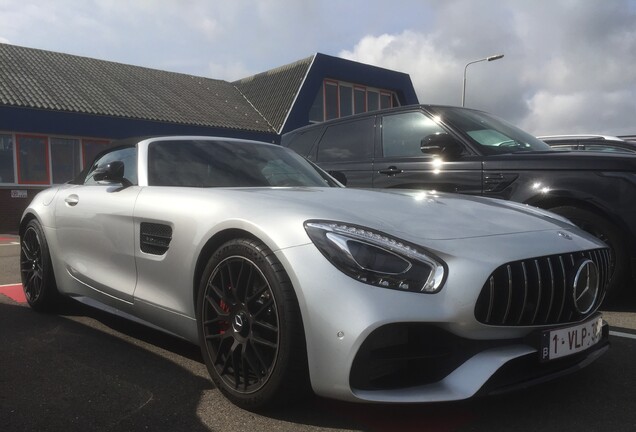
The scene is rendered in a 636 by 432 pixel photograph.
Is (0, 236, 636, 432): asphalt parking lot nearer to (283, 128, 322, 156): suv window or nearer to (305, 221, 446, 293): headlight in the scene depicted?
(305, 221, 446, 293): headlight

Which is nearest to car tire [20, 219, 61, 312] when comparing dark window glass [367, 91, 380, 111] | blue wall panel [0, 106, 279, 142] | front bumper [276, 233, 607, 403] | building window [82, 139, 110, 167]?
front bumper [276, 233, 607, 403]

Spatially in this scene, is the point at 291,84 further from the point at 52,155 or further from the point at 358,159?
the point at 358,159

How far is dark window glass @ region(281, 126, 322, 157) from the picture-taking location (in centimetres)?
637

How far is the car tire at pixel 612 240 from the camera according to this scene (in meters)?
4.01

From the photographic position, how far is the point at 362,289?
2.11 m

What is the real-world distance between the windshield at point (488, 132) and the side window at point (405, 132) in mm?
157

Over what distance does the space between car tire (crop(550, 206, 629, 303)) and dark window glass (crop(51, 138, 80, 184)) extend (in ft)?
56.2

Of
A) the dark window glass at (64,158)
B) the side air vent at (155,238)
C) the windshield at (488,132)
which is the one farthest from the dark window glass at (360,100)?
the side air vent at (155,238)

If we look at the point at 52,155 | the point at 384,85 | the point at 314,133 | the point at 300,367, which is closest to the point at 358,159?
the point at 314,133

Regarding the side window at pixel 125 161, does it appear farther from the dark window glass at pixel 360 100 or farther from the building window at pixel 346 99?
the dark window glass at pixel 360 100

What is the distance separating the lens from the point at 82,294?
3.79 m

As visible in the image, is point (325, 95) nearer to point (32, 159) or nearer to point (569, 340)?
point (32, 159)

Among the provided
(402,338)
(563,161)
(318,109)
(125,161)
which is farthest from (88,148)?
(402,338)

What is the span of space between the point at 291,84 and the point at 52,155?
34.5 feet
